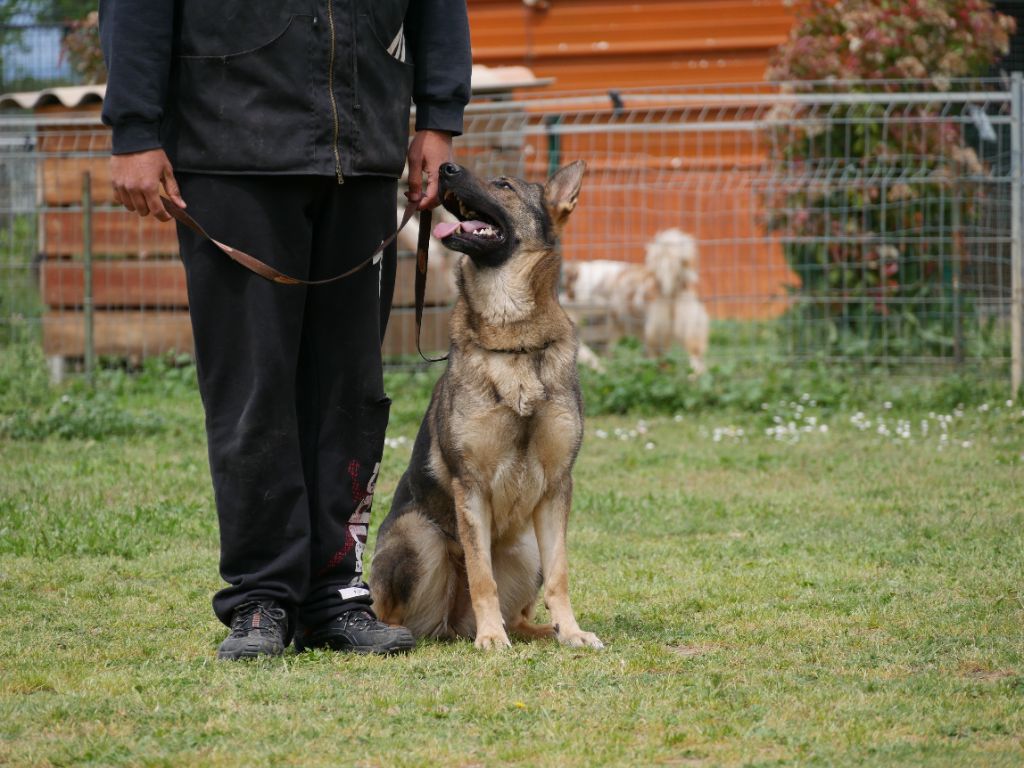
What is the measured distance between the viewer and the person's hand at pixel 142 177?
342 cm

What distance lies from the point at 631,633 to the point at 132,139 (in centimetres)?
197

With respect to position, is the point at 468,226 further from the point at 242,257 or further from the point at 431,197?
the point at 242,257

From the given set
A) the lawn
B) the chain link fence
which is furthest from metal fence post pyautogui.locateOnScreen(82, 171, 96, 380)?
the lawn

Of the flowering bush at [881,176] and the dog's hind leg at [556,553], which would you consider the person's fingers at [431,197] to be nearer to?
the dog's hind leg at [556,553]

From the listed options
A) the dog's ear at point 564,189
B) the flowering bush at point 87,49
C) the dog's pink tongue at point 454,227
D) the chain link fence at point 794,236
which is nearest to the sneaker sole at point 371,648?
the dog's pink tongue at point 454,227

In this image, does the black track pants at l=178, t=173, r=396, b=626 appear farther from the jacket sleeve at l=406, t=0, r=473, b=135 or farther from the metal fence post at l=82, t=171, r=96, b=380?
the metal fence post at l=82, t=171, r=96, b=380

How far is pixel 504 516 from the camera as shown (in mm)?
3992

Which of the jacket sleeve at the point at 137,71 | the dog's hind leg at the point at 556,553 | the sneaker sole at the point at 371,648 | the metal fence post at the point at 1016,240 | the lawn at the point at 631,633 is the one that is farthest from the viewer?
the metal fence post at the point at 1016,240

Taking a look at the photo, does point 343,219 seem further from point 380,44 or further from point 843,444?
point 843,444

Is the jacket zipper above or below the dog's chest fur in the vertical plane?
above

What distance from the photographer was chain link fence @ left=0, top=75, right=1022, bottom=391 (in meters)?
9.08

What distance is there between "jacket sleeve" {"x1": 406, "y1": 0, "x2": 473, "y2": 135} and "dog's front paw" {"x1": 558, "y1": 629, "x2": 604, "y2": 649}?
4.90ft

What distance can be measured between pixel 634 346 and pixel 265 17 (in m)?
6.65

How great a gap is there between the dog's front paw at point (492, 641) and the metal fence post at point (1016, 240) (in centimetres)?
554
